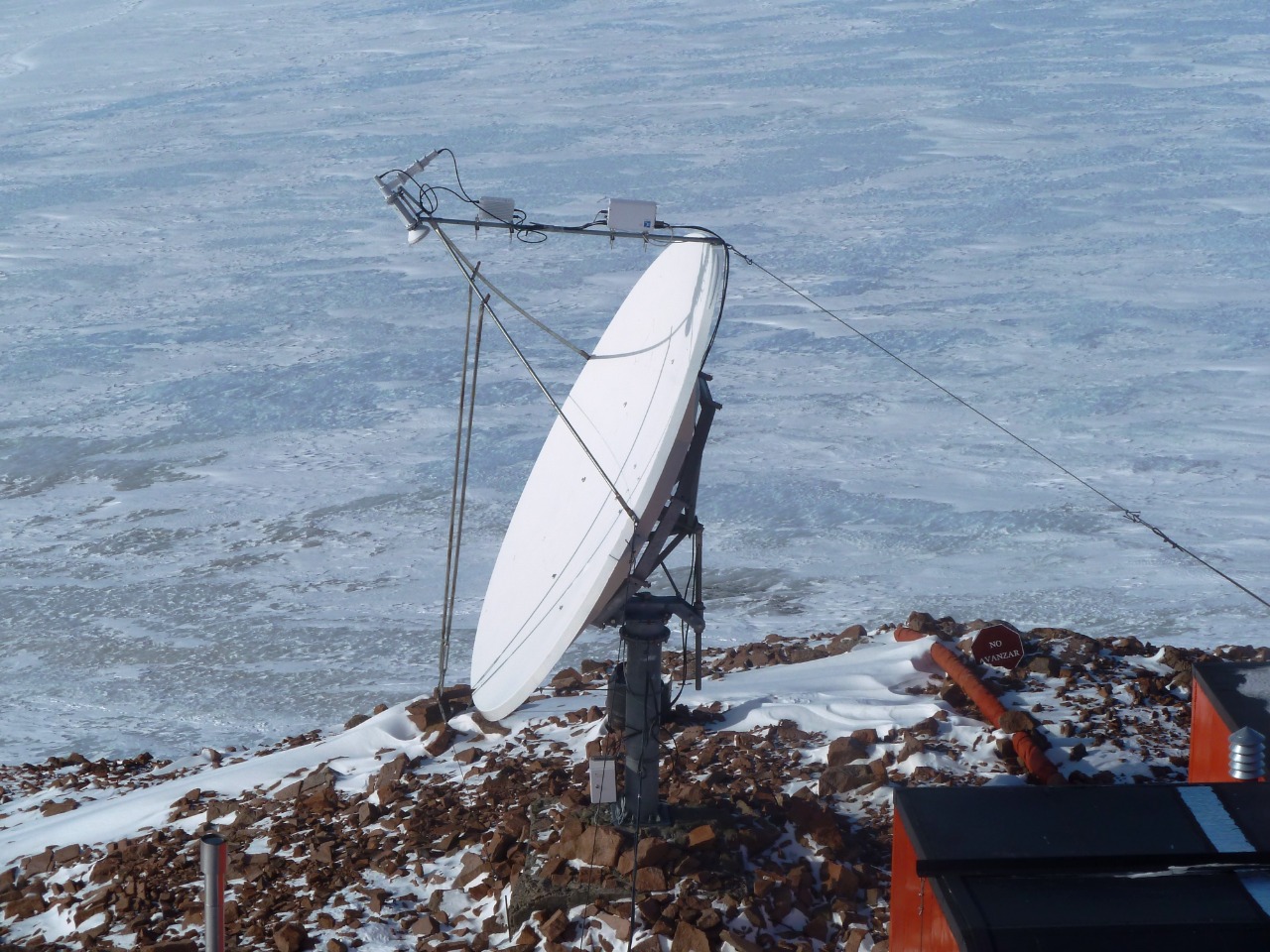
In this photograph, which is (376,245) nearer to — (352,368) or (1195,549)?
(352,368)

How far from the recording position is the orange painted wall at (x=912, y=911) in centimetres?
426

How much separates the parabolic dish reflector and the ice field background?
3.45 meters

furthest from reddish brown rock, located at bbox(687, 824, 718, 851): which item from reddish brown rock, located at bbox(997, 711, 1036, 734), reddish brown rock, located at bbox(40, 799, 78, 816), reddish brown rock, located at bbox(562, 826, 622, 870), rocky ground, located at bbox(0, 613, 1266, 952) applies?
reddish brown rock, located at bbox(40, 799, 78, 816)

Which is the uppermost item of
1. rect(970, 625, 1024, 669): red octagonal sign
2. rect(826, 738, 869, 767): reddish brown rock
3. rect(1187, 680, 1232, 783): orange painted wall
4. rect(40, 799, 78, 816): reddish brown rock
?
rect(1187, 680, 1232, 783): orange painted wall

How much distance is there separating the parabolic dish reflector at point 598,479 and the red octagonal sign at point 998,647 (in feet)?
9.75

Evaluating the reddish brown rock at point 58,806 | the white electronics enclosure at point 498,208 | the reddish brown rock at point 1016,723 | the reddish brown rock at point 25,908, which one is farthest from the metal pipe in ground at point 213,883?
the reddish brown rock at point 58,806

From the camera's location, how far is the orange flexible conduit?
7.05 metres

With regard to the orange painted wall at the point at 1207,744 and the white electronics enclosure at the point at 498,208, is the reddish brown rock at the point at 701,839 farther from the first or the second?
the white electronics enclosure at the point at 498,208

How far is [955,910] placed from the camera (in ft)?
13.4

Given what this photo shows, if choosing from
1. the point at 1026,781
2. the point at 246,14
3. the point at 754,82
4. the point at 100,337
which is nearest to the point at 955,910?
the point at 1026,781

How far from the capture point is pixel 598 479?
627 cm

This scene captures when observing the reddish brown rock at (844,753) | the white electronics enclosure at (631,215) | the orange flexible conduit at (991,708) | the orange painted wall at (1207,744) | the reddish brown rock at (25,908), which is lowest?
the reddish brown rock at (25,908)

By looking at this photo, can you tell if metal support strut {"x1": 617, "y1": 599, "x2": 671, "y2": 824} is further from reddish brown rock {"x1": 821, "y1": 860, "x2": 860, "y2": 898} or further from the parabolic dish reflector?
reddish brown rock {"x1": 821, "y1": 860, "x2": 860, "y2": 898}

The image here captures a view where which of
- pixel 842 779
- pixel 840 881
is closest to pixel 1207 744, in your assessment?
pixel 840 881
